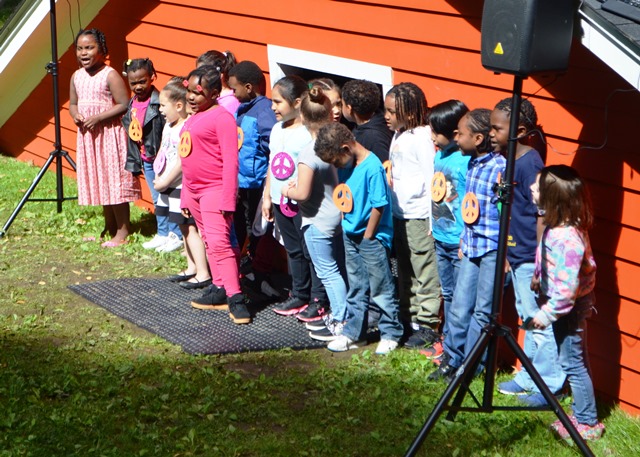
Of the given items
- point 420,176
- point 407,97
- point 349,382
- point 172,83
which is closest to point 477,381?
point 349,382

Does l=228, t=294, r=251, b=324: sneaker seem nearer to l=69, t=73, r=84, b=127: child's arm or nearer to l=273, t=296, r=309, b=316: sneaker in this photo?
l=273, t=296, r=309, b=316: sneaker

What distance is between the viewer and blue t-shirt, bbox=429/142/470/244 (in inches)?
249

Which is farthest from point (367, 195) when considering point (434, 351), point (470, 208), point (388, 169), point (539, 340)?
point (539, 340)

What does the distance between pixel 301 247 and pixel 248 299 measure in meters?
0.69

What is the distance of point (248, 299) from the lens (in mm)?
7781

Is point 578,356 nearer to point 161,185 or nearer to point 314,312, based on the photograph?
point 314,312

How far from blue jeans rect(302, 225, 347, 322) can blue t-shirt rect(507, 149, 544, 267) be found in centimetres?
143

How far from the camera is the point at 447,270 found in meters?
6.60

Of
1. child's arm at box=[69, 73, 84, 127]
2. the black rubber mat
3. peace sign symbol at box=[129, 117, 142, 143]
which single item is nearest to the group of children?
the black rubber mat

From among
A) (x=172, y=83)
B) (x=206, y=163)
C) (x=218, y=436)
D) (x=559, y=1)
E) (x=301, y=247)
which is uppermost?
(x=559, y=1)

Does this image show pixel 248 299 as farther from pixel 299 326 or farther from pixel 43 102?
pixel 43 102

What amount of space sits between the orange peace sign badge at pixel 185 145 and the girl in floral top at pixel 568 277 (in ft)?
9.32

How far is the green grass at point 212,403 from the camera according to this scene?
5410 millimetres

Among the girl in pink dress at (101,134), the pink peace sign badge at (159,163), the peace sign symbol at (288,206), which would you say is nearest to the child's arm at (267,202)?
the peace sign symbol at (288,206)
